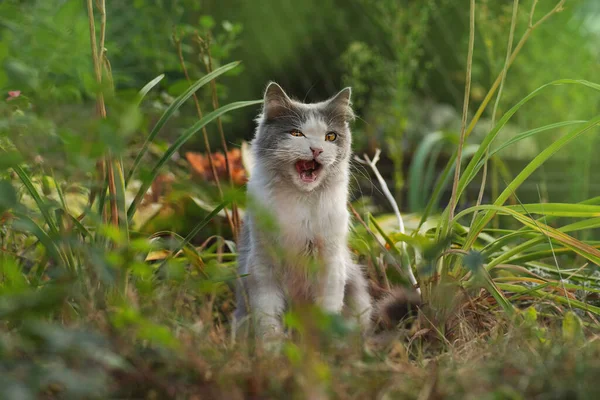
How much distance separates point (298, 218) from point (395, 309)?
401 mm

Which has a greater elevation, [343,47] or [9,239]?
[343,47]

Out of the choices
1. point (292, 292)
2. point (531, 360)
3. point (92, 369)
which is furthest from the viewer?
point (292, 292)

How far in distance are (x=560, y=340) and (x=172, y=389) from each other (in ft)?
2.69

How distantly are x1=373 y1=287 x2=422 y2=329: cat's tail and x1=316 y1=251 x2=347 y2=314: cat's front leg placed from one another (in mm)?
135

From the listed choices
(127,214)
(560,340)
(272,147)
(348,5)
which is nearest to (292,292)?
(272,147)

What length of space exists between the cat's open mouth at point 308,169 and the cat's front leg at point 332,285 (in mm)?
224

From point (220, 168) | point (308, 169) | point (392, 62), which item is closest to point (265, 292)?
point (308, 169)

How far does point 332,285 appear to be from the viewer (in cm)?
176

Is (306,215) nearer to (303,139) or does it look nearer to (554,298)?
(303,139)

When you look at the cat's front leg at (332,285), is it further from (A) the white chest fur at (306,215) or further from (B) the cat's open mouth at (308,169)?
(B) the cat's open mouth at (308,169)

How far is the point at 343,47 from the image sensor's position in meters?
Answer: 5.07

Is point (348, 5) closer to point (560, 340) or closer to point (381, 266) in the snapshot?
point (381, 266)

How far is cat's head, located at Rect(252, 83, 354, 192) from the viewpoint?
70.3 inches

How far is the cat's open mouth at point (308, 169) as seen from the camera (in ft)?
5.84
